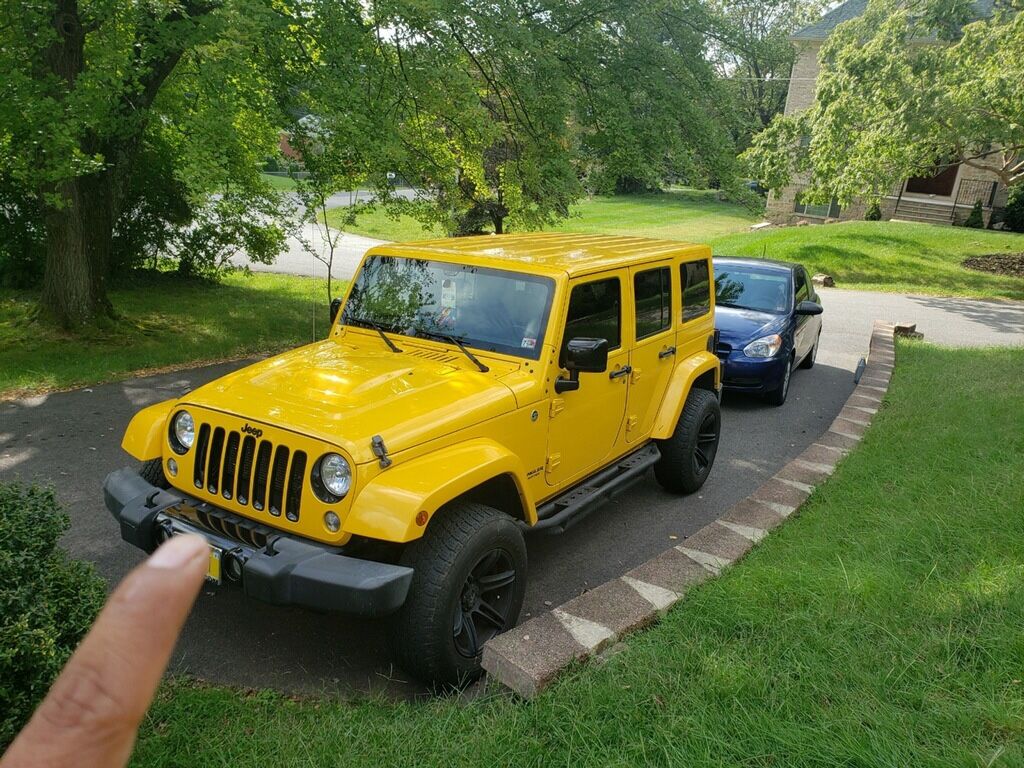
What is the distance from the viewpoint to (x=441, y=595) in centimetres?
328

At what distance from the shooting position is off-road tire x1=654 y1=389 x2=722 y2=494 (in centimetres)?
571

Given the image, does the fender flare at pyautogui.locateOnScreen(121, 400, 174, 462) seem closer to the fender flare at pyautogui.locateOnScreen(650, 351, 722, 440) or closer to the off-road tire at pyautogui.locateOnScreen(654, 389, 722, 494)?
the fender flare at pyautogui.locateOnScreen(650, 351, 722, 440)

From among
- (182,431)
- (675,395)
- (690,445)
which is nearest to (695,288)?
(675,395)

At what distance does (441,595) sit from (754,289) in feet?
24.5

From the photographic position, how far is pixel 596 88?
10.7m

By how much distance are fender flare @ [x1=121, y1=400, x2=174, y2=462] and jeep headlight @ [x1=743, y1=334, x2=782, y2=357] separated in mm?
6392

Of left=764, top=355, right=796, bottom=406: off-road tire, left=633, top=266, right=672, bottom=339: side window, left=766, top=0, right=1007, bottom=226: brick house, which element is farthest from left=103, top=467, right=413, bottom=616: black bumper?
left=766, top=0, right=1007, bottom=226: brick house

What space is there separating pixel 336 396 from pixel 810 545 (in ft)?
9.15

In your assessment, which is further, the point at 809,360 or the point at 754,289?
the point at 809,360

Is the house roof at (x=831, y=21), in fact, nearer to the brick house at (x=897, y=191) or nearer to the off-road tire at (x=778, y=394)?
the brick house at (x=897, y=191)

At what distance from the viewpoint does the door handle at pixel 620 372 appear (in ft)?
15.8

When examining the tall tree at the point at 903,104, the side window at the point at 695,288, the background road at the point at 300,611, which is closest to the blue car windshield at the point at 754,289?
the background road at the point at 300,611

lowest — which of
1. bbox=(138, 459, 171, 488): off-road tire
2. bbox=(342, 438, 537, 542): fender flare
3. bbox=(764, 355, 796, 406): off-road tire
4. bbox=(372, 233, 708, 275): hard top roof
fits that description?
bbox=(764, 355, 796, 406): off-road tire

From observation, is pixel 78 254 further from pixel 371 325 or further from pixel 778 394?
pixel 778 394
